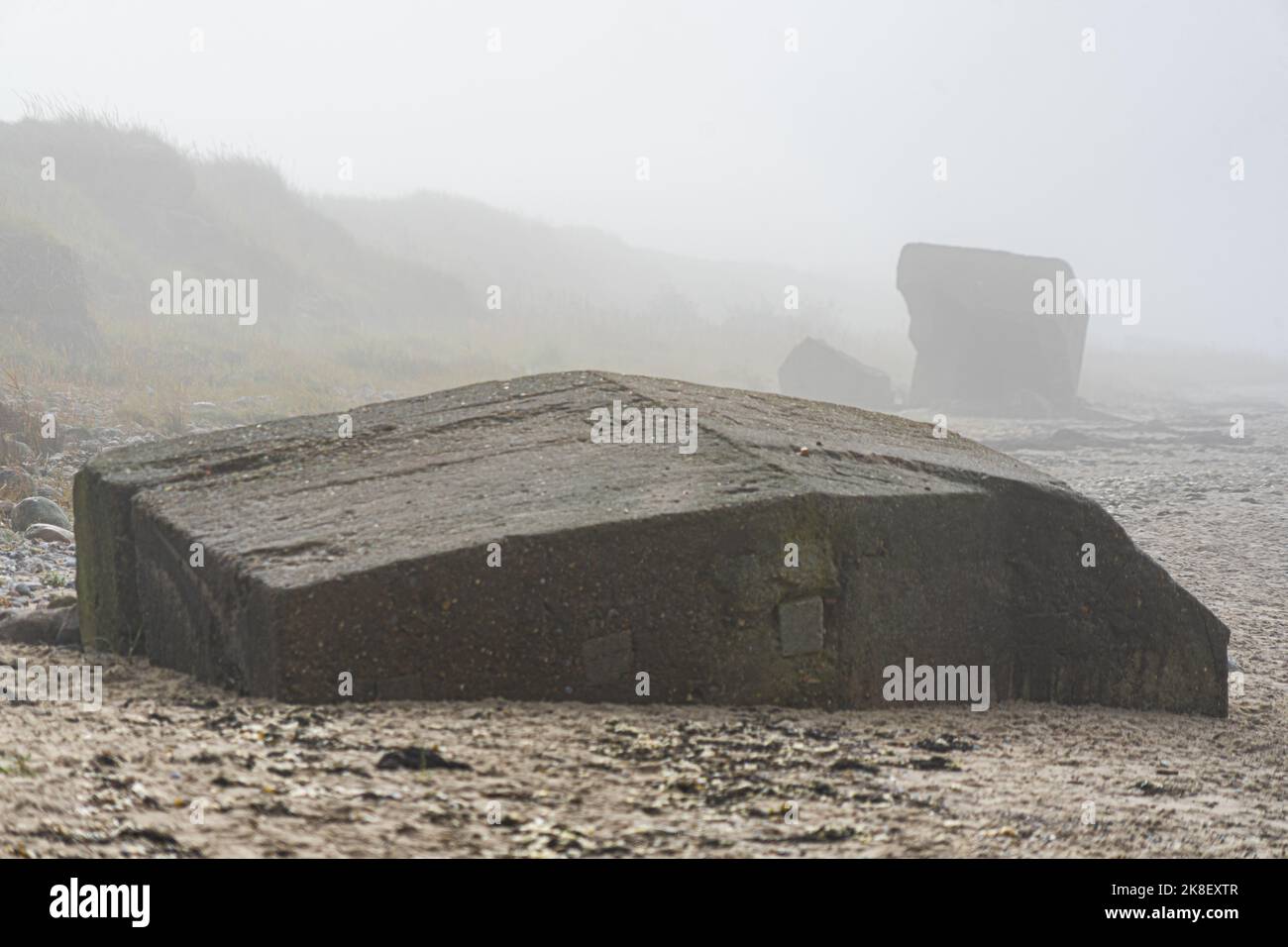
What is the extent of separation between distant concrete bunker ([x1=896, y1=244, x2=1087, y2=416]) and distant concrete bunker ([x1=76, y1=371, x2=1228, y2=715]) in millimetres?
19063

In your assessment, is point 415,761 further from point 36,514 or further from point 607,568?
point 36,514

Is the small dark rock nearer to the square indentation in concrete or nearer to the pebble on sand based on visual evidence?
the square indentation in concrete

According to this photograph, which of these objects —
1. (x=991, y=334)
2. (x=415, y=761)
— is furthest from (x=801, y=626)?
(x=991, y=334)

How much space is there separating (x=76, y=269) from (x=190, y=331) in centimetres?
220

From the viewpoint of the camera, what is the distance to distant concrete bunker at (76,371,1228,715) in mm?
3447

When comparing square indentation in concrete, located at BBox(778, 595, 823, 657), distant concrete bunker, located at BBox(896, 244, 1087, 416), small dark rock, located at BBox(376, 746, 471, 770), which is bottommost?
small dark rock, located at BBox(376, 746, 471, 770)

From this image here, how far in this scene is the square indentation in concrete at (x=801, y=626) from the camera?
378 cm

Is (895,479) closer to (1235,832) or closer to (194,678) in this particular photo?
(1235,832)

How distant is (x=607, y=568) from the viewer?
11.7 feet

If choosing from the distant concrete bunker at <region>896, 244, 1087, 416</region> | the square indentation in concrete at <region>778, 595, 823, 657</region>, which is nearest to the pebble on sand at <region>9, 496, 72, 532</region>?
the square indentation in concrete at <region>778, 595, 823, 657</region>

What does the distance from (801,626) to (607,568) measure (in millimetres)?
676

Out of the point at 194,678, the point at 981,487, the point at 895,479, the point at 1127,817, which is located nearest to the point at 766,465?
the point at 895,479

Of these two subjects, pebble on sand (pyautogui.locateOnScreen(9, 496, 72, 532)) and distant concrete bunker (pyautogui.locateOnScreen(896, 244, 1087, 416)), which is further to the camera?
distant concrete bunker (pyautogui.locateOnScreen(896, 244, 1087, 416))

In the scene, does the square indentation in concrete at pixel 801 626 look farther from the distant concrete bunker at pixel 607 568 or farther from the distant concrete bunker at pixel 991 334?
the distant concrete bunker at pixel 991 334
